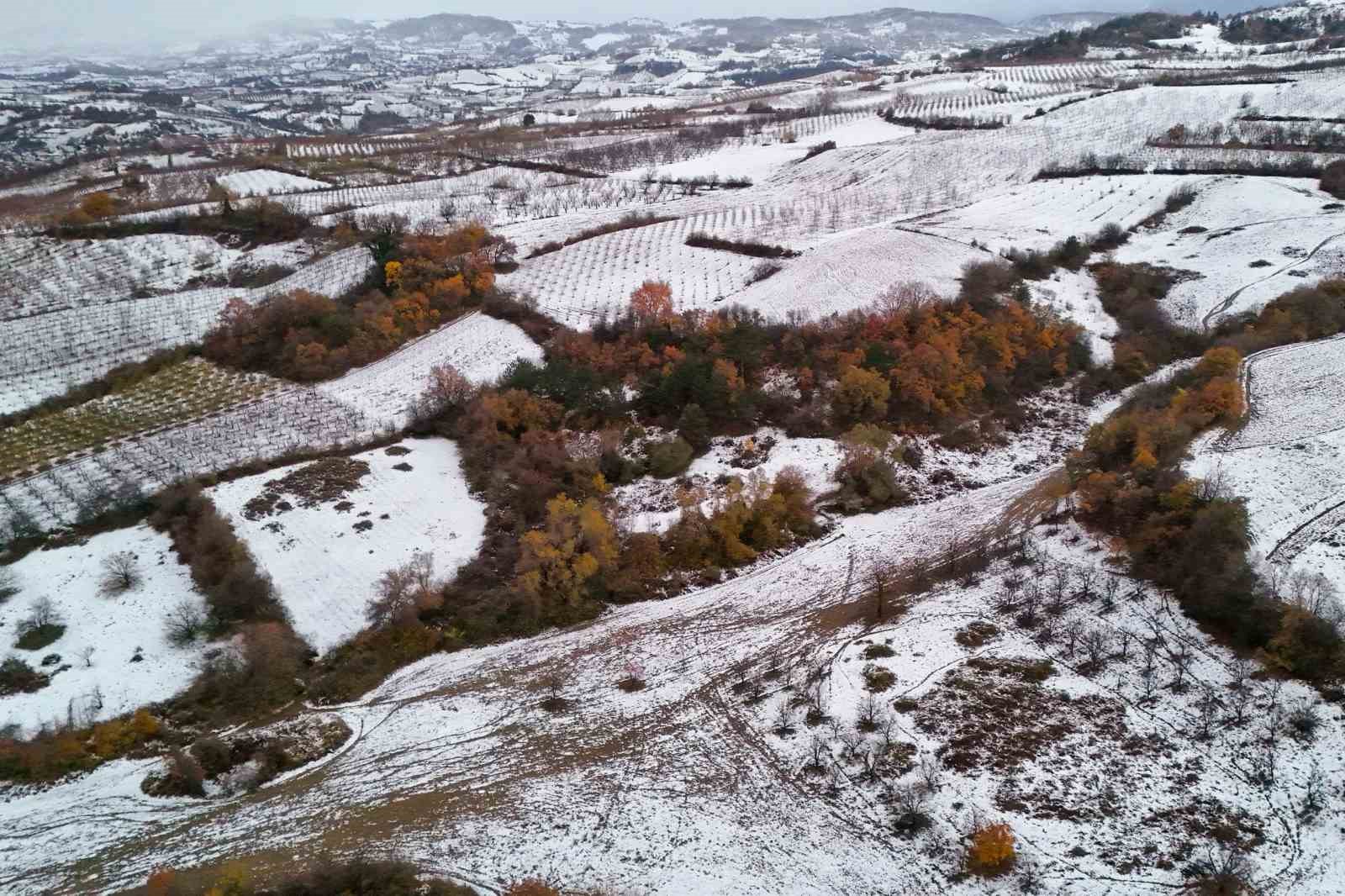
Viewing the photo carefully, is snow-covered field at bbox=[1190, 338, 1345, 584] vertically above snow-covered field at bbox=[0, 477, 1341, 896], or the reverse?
snow-covered field at bbox=[1190, 338, 1345, 584]

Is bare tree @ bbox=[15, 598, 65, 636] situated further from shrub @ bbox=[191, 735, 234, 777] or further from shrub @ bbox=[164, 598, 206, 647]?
shrub @ bbox=[191, 735, 234, 777]

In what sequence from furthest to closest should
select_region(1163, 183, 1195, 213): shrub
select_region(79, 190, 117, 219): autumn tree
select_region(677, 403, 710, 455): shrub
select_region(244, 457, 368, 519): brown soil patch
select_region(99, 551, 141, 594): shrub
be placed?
select_region(79, 190, 117, 219): autumn tree → select_region(1163, 183, 1195, 213): shrub → select_region(677, 403, 710, 455): shrub → select_region(244, 457, 368, 519): brown soil patch → select_region(99, 551, 141, 594): shrub

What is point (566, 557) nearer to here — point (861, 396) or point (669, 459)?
point (669, 459)

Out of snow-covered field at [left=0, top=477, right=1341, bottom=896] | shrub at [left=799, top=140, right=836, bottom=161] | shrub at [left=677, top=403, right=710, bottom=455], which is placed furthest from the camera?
shrub at [left=799, top=140, right=836, bottom=161]

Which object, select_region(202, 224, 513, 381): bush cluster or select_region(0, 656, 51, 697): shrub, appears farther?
select_region(202, 224, 513, 381): bush cluster

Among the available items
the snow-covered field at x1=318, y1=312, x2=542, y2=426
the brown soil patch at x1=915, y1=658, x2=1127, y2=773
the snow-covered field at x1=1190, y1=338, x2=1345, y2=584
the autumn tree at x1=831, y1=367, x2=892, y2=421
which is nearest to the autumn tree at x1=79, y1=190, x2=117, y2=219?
the snow-covered field at x1=318, y1=312, x2=542, y2=426

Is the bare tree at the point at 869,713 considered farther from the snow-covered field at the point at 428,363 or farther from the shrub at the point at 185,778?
the snow-covered field at the point at 428,363

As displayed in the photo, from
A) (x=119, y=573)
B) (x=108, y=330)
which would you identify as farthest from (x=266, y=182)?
(x=119, y=573)
